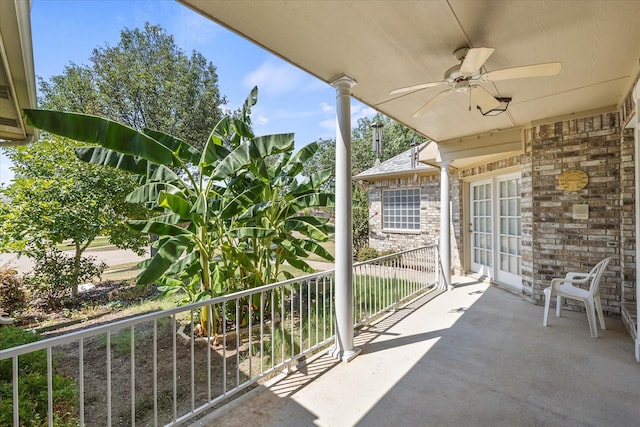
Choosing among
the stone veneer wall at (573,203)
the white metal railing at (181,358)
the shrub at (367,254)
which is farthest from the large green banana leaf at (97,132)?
the shrub at (367,254)

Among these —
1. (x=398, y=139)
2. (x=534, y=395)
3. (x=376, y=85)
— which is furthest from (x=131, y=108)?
(x=398, y=139)

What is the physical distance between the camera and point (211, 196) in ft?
11.8

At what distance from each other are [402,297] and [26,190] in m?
6.85

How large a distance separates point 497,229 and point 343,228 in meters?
4.35

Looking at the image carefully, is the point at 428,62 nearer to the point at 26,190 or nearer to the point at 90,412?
the point at 90,412

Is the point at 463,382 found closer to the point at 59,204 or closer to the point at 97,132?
the point at 97,132

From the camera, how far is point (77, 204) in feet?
17.4

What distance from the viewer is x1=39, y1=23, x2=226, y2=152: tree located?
9.64m

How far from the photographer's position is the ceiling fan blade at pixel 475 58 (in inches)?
80.4

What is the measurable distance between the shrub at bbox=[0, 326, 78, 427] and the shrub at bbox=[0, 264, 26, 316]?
328 cm

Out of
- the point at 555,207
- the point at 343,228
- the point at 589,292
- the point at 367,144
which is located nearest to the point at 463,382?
the point at 343,228

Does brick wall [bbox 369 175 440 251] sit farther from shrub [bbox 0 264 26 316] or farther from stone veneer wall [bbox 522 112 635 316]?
shrub [bbox 0 264 26 316]

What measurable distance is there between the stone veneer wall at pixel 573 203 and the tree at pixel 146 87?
10.3 metres

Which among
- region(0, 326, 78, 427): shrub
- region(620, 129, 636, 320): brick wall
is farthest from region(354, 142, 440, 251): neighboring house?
region(0, 326, 78, 427): shrub
